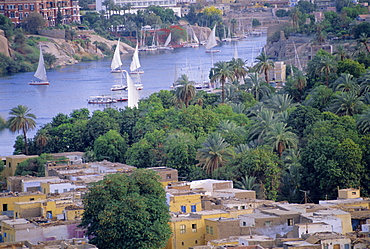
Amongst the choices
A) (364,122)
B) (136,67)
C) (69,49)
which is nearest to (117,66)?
(136,67)

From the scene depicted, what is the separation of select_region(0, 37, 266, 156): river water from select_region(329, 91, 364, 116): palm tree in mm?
21753

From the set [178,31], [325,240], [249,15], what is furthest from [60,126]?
[249,15]

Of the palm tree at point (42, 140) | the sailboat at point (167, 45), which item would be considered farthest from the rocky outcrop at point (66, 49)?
the palm tree at point (42, 140)

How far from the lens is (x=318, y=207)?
36000 mm

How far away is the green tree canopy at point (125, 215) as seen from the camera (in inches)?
1278

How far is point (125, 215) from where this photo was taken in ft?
108

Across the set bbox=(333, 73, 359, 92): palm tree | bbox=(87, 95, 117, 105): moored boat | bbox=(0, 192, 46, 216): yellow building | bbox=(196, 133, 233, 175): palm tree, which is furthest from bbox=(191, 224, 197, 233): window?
bbox=(87, 95, 117, 105): moored boat

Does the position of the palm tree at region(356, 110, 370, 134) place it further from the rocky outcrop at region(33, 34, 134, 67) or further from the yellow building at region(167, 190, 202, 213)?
the rocky outcrop at region(33, 34, 134, 67)

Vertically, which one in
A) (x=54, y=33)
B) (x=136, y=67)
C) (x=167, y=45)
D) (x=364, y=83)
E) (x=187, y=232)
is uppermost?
(x=364, y=83)

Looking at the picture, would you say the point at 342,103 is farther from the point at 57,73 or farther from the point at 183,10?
the point at 183,10

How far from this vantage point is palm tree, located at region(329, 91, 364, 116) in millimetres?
52875

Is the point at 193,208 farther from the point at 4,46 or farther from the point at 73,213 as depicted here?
the point at 4,46

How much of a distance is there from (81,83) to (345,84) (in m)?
51.0

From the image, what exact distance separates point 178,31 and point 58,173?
374 ft
